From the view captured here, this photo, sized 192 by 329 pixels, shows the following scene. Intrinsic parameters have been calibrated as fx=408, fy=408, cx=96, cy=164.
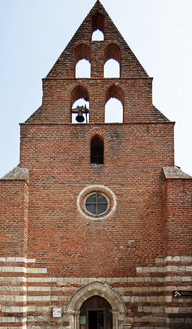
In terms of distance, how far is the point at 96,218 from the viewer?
14328 millimetres

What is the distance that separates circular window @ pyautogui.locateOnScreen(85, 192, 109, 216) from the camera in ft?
47.7

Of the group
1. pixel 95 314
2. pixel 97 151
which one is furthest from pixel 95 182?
pixel 95 314

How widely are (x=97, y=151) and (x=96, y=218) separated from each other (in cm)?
318

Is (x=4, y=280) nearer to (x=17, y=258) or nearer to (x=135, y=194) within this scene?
(x=17, y=258)

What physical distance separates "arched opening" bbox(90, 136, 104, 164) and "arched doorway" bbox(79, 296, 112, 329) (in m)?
5.27

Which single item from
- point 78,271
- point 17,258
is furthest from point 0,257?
point 78,271

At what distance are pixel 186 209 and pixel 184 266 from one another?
1.88 metres

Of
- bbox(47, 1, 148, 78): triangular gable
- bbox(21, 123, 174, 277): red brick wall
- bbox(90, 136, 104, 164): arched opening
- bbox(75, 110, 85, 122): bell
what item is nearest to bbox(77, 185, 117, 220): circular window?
bbox(21, 123, 174, 277): red brick wall

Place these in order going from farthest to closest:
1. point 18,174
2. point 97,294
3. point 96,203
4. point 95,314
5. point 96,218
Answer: point 96,203 < point 18,174 < point 96,218 < point 95,314 < point 97,294

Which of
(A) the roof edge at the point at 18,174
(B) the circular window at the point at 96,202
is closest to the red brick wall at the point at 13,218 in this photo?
(A) the roof edge at the point at 18,174

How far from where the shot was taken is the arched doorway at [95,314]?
13.6 m

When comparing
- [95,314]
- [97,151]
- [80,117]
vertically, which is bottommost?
[95,314]

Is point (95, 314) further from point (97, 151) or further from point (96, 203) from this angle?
point (97, 151)

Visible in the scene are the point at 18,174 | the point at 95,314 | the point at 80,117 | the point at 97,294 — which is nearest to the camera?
the point at 97,294
